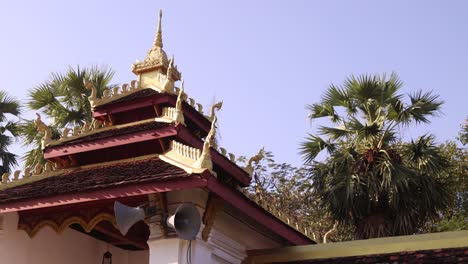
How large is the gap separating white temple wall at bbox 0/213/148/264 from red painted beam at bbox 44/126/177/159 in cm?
127

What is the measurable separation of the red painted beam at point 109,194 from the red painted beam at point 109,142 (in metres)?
1.78

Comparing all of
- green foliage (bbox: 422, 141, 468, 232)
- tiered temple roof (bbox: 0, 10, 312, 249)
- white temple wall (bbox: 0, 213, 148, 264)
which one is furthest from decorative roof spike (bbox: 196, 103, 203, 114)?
green foliage (bbox: 422, 141, 468, 232)

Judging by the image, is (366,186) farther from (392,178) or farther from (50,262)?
(50,262)

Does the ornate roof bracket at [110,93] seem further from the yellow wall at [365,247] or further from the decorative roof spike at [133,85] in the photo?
the yellow wall at [365,247]

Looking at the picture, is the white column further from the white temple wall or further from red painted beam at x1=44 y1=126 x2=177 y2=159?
the white temple wall

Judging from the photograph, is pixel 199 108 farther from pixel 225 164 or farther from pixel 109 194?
pixel 109 194

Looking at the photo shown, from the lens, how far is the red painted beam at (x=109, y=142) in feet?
32.6

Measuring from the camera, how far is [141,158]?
10.1m

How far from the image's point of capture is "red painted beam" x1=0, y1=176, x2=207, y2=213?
7960 millimetres

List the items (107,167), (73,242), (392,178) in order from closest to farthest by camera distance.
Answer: (107,167) → (73,242) → (392,178)

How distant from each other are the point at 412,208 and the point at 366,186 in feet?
3.95

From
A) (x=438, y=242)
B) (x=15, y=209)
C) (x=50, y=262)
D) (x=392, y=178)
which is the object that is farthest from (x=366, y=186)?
(x=15, y=209)

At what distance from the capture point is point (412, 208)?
15.4 meters

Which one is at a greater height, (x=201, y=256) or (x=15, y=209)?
(x=15, y=209)
